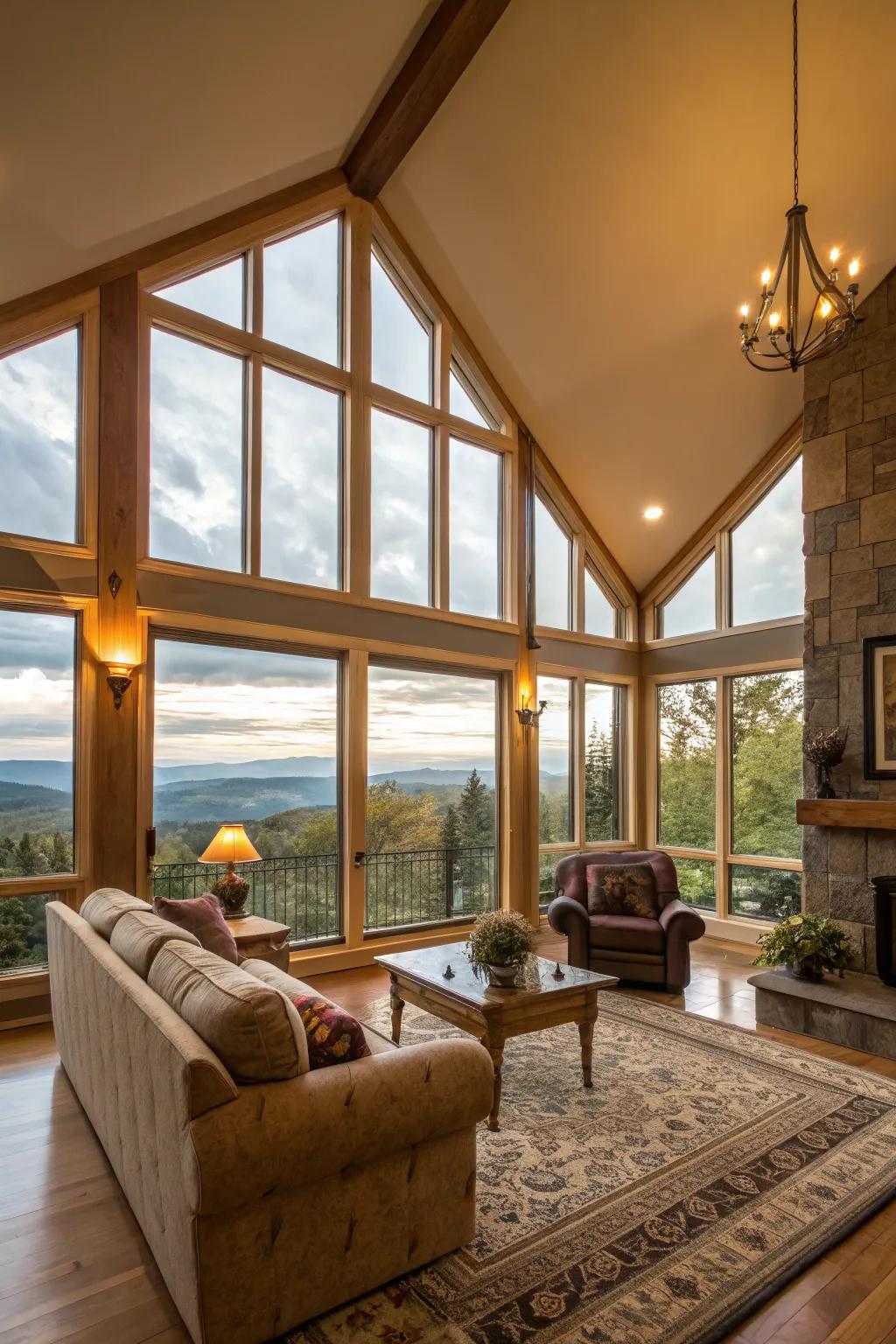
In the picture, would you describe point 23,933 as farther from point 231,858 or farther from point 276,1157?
point 276,1157

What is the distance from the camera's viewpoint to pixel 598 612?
839 cm

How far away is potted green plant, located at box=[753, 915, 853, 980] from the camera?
4.80 metres

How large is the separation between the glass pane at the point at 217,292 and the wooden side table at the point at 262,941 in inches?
165

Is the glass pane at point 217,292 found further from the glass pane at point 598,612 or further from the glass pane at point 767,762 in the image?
the glass pane at point 767,762

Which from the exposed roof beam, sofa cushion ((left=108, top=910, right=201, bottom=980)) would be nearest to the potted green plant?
sofa cushion ((left=108, top=910, right=201, bottom=980))

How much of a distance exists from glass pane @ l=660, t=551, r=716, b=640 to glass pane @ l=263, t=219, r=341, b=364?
4.06m

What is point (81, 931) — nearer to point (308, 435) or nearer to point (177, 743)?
point (177, 743)

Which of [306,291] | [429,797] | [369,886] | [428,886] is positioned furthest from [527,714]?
[306,291]

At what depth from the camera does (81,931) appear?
341 centimetres

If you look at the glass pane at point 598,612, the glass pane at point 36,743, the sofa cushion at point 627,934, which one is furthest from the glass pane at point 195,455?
the glass pane at point 598,612

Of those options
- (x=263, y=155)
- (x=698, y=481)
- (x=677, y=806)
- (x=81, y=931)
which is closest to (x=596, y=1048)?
(x=81, y=931)

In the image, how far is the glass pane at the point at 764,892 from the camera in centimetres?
686

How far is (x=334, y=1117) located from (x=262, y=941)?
2568 millimetres

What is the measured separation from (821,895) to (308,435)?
5047 millimetres
